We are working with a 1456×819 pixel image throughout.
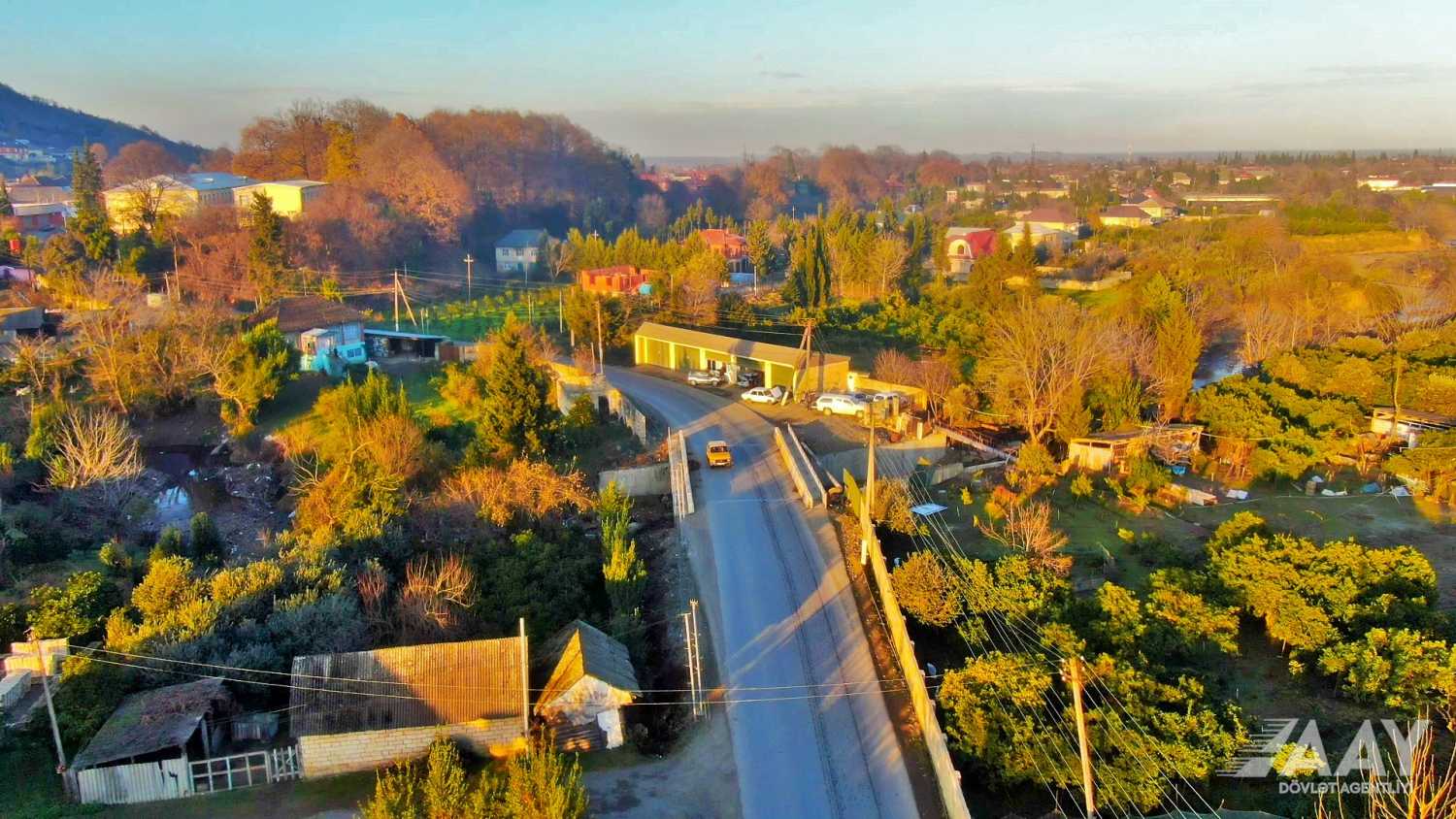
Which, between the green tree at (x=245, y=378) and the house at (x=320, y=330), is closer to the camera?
the green tree at (x=245, y=378)

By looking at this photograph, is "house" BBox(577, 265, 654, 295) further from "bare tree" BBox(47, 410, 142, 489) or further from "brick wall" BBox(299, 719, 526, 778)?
"brick wall" BBox(299, 719, 526, 778)

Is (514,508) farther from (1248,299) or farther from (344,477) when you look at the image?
(1248,299)

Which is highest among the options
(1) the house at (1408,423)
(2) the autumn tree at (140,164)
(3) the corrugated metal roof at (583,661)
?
(2) the autumn tree at (140,164)

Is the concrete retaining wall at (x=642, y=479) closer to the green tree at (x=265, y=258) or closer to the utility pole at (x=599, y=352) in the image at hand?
the utility pole at (x=599, y=352)

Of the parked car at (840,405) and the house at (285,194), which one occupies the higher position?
the house at (285,194)

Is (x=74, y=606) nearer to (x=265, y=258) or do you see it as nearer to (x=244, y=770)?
(x=244, y=770)

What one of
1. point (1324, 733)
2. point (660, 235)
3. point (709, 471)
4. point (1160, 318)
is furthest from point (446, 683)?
point (660, 235)

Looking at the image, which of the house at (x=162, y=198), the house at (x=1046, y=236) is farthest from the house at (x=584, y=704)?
the house at (x=1046, y=236)
